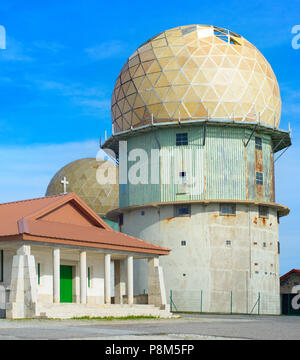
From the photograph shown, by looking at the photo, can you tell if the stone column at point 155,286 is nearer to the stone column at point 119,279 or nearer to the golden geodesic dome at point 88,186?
the stone column at point 119,279

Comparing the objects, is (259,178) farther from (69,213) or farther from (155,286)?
(69,213)

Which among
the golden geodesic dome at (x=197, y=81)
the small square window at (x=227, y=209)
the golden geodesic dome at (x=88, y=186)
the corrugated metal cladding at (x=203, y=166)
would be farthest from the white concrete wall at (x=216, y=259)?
the golden geodesic dome at (x=88, y=186)

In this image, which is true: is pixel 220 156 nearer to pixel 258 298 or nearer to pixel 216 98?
pixel 216 98

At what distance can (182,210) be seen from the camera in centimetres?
4834

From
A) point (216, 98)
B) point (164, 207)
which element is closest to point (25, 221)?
point (164, 207)

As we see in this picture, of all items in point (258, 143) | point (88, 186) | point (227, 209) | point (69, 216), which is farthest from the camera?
point (88, 186)

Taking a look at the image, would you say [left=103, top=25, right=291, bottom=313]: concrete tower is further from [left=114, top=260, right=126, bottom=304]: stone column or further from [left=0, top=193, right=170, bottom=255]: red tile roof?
[left=0, top=193, right=170, bottom=255]: red tile roof

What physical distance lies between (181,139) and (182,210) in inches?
216

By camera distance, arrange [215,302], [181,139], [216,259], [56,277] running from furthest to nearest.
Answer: [181,139], [216,259], [215,302], [56,277]

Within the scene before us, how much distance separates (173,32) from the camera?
51562 mm

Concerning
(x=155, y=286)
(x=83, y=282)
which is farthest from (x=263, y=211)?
(x=83, y=282)

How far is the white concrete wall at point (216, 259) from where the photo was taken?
46.8 meters

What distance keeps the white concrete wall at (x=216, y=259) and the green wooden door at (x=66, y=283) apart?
12.3m

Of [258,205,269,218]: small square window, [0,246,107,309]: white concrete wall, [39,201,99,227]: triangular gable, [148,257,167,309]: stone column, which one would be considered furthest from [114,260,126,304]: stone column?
[258,205,269,218]: small square window
